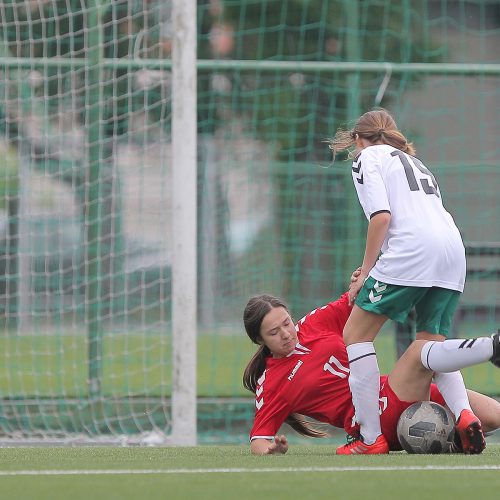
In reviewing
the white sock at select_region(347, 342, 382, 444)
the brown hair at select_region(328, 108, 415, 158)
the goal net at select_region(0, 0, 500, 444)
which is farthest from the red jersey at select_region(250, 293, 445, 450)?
the goal net at select_region(0, 0, 500, 444)

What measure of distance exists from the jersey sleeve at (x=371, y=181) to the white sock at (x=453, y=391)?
721 millimetres

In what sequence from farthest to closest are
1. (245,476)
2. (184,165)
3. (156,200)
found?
(156,200)
(184,165)
(245,476)

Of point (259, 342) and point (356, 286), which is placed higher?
point (356, 286)

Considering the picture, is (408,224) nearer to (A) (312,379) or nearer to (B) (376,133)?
(B) (376,133)

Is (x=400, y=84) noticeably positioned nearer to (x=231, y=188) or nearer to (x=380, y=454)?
(x=231, y=188)

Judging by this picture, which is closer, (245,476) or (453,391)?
(245,476)

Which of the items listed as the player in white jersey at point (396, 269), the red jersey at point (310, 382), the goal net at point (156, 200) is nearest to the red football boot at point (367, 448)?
the player in white jersey at point (396, 269)

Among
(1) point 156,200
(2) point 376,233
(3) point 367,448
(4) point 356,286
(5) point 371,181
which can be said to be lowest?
(3) point 367,448

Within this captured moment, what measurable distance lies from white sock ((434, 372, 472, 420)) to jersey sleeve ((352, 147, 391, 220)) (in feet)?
2.36

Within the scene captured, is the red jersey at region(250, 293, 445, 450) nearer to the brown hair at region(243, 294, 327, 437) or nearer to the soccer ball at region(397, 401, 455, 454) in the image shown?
the brown hair at region(243, 294, 327, 437)

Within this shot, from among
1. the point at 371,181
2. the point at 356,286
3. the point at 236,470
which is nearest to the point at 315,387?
the point at 356,286

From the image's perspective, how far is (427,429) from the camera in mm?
5000

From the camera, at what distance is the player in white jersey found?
199 inches

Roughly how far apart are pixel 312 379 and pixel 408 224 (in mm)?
778
